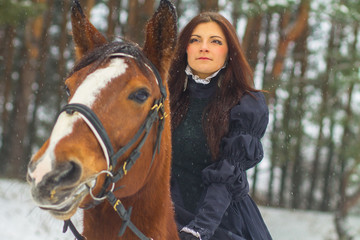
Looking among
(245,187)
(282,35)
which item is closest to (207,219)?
(245,187)

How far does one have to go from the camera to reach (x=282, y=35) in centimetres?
1427

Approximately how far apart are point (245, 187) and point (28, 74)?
13.7m

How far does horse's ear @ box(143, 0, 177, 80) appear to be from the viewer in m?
2.27

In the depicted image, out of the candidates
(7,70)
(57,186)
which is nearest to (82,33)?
(57,186)

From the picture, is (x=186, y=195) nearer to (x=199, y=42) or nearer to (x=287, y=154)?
(x=199, y=42)

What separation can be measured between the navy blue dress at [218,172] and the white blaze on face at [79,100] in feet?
2.96

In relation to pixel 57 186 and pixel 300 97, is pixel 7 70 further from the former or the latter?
pixel 57 186

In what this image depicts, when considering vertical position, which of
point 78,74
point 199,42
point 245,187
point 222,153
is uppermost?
point 199,42

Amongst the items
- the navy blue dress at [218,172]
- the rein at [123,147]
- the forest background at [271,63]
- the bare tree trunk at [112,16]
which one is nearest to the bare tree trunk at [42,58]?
the forest background at [271,63]

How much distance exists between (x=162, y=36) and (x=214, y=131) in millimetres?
786

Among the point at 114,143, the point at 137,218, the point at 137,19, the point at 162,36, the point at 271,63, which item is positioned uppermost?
the point at 137,19

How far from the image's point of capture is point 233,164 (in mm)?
2586

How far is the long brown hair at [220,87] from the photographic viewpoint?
2.78 meters

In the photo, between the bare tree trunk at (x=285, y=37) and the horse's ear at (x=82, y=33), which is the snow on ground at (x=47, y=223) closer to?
the horse's ear at (x=82, y=33)
